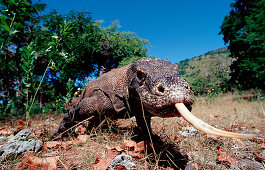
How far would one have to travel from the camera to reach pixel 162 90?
1394 millimetres

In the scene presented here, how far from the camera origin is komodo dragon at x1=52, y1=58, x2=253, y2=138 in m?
1.28

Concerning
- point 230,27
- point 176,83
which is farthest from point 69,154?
point 230,27

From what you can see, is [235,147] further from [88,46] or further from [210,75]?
[210,75]

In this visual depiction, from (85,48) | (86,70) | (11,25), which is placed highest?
(85,48)

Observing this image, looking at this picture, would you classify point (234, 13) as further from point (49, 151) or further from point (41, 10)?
point (49, 151)

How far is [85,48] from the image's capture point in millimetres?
10031

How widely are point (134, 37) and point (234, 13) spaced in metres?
12.6

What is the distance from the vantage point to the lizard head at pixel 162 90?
4.23 feet

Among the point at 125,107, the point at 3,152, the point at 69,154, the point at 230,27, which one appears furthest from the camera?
the point at 230,27

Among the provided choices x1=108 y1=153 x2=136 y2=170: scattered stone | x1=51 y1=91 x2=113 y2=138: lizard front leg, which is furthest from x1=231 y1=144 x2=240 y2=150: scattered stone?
x1=51 y1=91 x2=113 y2=138: lizard front leg

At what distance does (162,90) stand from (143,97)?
27 centimetres

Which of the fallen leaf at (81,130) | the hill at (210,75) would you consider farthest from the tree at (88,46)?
the fallen leaf at (81,130)

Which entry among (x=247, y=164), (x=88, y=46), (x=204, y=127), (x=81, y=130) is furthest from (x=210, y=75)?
(x=204, y=127)

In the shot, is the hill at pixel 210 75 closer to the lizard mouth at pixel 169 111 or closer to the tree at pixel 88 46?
the tree at pixel 88 46
